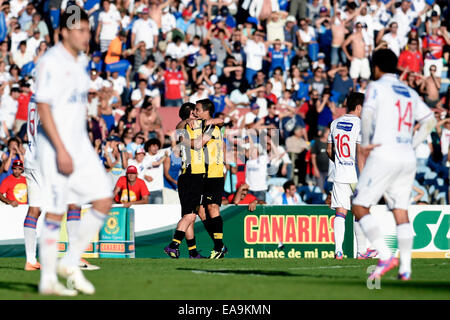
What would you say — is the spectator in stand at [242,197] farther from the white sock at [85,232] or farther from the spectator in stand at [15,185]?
the white sock at [85,232]

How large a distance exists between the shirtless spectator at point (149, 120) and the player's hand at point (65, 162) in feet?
50.0

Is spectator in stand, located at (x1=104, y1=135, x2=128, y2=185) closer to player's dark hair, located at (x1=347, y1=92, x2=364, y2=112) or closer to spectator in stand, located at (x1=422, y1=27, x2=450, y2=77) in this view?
player's dark hair, located at (x1=347, y1=92, x2=364, y2=112)

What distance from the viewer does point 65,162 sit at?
7.94m

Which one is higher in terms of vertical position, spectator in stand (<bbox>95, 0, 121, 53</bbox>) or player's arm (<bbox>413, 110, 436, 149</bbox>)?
spectator in stand (<bbox>95, 0, 121, 53</bbox>)

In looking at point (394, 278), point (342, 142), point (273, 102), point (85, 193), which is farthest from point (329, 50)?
point (85, 193)

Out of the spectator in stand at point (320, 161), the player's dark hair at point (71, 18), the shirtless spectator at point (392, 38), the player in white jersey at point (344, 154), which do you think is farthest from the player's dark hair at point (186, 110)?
the shirtless spectator at point (392, 38)

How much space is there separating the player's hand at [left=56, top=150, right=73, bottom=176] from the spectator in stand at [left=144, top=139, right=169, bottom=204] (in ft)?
40.1

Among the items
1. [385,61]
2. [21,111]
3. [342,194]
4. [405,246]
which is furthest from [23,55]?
[405,246]

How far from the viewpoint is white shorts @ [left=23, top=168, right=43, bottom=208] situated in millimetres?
11719

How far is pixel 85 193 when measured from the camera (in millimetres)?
8242

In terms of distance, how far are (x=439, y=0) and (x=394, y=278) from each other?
21826 mm

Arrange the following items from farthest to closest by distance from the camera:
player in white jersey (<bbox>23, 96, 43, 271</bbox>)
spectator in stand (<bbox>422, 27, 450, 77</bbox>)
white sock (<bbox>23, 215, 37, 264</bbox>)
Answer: spectator in stand (<bbox>422, 27, 450, 77</bbox>) < white sock (<bbox>23, 215, 37, 264</bbox>) < player in white jersey (<bbox>23, 96, 43, 271</bbox>)

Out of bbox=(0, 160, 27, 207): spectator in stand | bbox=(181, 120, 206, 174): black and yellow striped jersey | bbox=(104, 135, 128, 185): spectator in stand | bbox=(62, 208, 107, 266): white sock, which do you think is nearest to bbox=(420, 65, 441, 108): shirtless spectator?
bbox=(104, 135, 128, 185): spectator in stand
